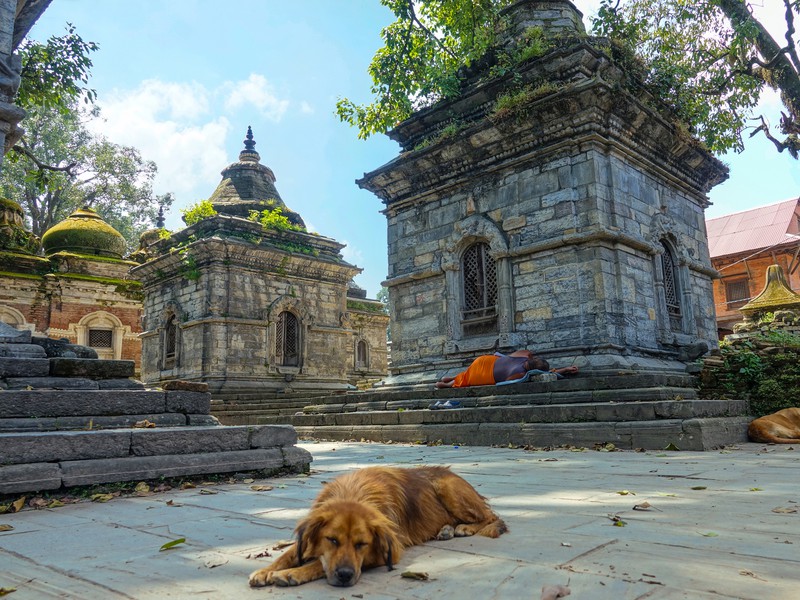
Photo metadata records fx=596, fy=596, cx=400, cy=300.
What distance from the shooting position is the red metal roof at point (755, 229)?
2998 centimetres

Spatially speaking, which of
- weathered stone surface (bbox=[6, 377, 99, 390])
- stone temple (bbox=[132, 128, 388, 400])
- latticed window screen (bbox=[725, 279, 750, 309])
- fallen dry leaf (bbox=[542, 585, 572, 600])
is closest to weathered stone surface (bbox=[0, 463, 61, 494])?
weathered stone surface (bbox=[6, 377, 99, 390])

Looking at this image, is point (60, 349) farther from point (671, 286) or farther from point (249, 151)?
point (249, 151)

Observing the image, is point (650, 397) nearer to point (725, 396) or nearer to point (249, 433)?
point (725, 396)

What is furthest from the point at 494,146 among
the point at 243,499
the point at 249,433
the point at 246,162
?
the point at 246,162

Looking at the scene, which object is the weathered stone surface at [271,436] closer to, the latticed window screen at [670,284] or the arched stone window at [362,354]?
the latticed window screen at [670,284]

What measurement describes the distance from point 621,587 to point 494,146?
9895 millimetres

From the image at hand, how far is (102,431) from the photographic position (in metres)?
4.60

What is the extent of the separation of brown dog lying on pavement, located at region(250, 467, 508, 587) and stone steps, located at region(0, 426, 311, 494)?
2.49 m

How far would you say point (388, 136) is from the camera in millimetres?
13414

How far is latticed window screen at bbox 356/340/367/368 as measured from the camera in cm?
2609

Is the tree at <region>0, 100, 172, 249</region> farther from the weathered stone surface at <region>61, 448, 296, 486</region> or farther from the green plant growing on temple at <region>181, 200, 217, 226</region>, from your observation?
the weathered stone surface at <region>61, 448, 296, 486</region>

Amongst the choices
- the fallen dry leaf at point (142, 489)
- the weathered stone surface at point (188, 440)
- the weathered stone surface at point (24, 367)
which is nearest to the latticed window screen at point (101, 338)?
the weathered stone surface at point (24, 367)

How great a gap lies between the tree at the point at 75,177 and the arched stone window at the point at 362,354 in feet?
60.6

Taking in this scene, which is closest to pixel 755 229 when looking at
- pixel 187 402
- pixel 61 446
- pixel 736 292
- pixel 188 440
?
pixel 736 292
